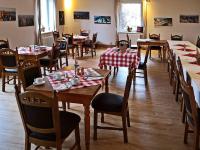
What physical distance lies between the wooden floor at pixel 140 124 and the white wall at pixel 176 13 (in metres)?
5.85

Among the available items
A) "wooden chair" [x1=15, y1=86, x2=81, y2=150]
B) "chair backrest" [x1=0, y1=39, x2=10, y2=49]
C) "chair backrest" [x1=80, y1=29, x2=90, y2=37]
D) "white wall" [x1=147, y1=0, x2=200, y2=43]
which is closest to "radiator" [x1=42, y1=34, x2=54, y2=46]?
"chair backrest" [x1=80, y1=29, x2=90, y2=37]

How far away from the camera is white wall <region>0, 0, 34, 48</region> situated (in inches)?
277

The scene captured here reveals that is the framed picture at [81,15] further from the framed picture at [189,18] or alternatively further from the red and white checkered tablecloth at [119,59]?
the red and white checkered tablecloth at [119,59]

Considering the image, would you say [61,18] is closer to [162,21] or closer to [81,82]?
[162,21]

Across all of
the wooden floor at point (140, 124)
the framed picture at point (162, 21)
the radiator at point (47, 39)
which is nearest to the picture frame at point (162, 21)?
the framed picture at point (162, 21)

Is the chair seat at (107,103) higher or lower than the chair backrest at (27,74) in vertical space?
lower

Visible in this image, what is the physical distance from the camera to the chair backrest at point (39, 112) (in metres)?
2.13

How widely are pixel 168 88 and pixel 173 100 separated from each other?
786 millimetres

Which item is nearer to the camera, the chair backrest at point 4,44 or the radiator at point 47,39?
the chair backrest at point 4,44

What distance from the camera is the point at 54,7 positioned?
33.9 feet

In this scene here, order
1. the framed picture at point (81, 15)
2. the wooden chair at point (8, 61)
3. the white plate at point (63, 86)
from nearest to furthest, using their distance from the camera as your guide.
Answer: the white plate at point (63, 86), the wooden chair at point (8, 61), the framed picture at point (81, 15)

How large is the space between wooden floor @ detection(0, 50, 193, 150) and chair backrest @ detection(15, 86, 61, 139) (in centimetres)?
86

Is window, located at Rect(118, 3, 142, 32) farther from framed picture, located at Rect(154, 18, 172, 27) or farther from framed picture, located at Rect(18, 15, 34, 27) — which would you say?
framed picture, located at Rect(18, 15, 34, 27)

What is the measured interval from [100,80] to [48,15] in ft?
25.5
